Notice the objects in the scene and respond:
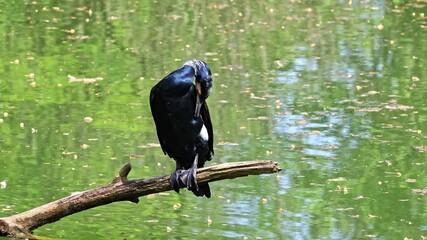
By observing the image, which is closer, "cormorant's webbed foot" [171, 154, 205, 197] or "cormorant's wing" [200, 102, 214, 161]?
"cormorant's webbed foot" [171, 154, 205, 197]

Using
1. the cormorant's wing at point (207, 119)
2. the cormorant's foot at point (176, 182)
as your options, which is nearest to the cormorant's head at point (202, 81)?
the cormorant's wing at point (207, 119)

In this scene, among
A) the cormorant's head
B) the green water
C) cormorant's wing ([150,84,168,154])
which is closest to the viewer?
the cormorant's head

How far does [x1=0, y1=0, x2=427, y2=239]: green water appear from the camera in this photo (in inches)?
277

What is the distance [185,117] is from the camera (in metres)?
5.93

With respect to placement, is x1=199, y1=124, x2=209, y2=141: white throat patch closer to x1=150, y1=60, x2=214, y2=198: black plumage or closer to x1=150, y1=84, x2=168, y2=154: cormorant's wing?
x1=150, y1=60, x2=214, y2=198: black plumage

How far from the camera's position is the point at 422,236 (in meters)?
6.67

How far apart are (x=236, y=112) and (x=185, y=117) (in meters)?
3.95

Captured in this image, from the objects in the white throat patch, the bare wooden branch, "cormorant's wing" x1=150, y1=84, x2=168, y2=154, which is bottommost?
the bare wooden branch

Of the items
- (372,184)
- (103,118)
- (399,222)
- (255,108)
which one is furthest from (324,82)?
(399,222)

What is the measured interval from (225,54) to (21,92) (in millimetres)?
2976

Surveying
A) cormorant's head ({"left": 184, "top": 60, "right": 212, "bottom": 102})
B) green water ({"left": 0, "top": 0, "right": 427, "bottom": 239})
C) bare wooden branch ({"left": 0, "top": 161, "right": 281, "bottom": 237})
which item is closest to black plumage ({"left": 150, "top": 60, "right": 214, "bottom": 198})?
cormorant's head ({"left": 184, "top": 60, "right": 212, "bottom": 102})

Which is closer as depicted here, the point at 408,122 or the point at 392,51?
the point at 408,122

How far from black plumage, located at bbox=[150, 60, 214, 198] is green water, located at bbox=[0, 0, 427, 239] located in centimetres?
69

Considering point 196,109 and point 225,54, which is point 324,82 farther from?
point 196,109
